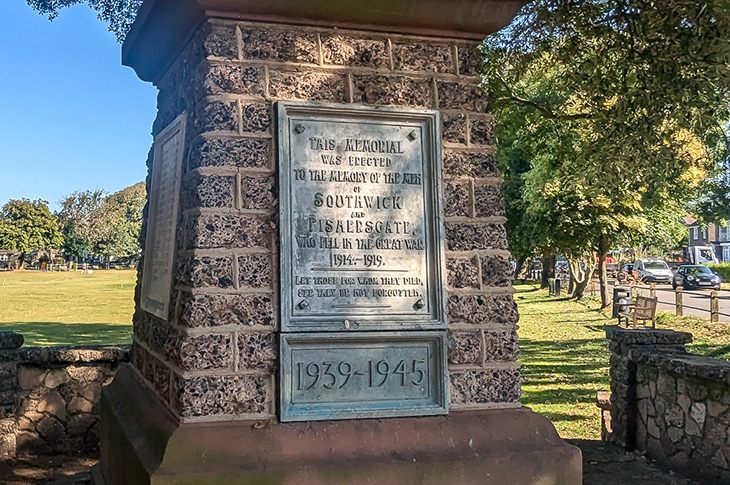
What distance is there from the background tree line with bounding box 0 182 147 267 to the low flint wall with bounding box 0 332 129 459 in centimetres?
8279

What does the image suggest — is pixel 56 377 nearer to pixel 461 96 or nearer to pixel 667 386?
pixel 461 96

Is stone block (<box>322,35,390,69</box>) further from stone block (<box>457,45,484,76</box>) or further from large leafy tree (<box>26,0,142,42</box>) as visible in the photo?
large leafy tree (<box>26,0,142,42</box>)

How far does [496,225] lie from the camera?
3.63 meters

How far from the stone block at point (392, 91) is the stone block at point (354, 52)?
0.07m

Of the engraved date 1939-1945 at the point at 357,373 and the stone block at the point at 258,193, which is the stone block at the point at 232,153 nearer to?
the stone block at the point at 258,193

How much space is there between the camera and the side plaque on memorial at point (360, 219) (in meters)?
3.29

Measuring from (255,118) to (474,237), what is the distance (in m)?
1.26

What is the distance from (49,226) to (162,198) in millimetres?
91329

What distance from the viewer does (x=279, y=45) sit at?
340cm

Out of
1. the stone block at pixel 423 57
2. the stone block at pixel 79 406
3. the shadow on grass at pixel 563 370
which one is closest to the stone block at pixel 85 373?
the stone block at pixel 79 406

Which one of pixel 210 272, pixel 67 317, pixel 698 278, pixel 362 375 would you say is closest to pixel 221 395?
pixel 210 272

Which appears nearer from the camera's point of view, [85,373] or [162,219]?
[162,219]

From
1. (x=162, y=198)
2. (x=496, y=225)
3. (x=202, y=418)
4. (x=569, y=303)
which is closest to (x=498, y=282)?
(x=496, y=225)

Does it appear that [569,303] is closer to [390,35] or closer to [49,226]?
[390,35]
